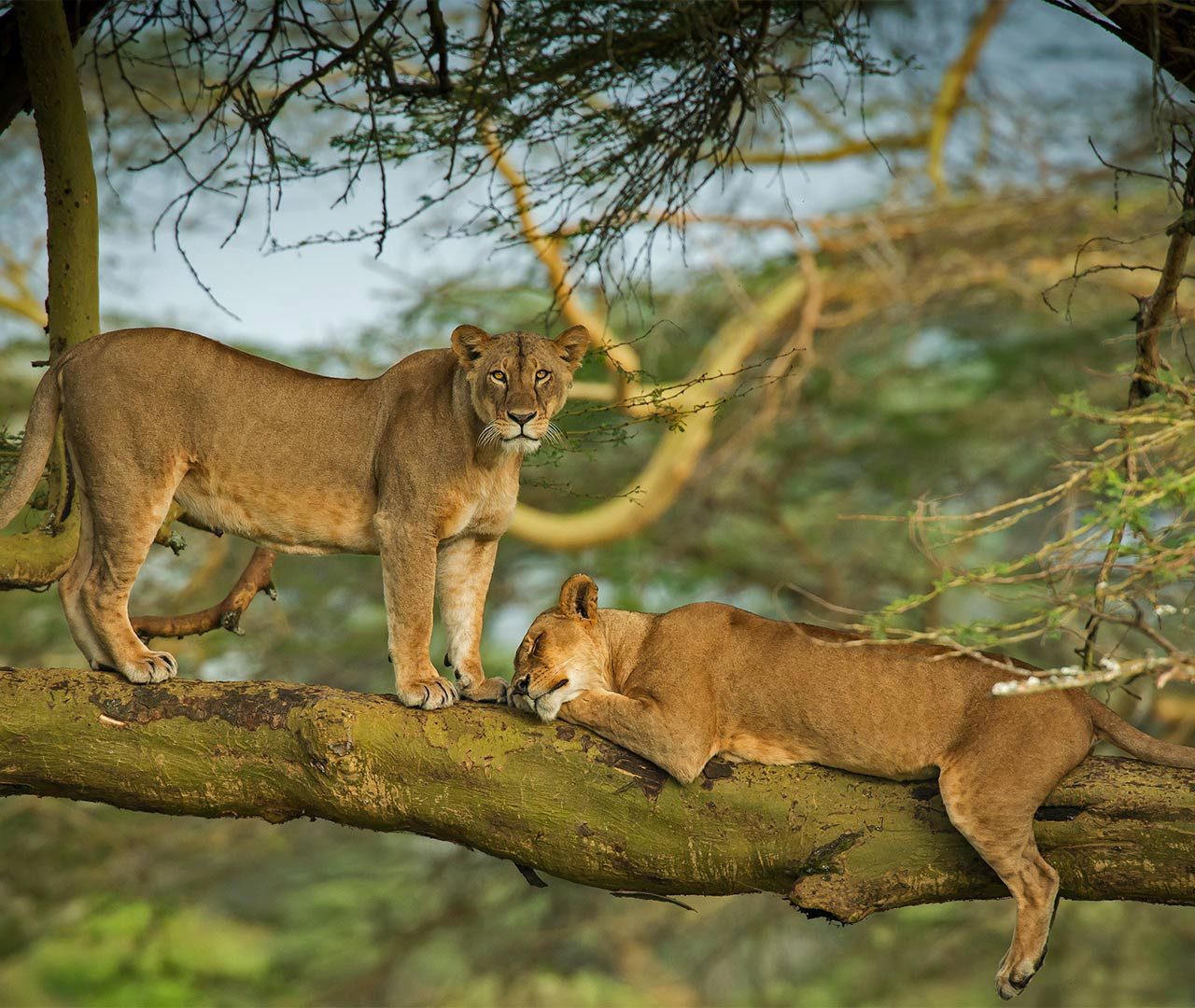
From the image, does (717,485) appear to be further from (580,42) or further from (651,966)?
(580,42)

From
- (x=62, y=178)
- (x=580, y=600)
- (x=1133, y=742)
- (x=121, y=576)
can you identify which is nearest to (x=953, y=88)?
(x=62, y=178)

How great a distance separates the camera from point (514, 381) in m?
4.35

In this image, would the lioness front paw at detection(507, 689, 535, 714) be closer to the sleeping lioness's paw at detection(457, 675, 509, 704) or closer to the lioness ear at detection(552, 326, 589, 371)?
the sleeping lioness's paw at detection(457, 675, 509, 704)

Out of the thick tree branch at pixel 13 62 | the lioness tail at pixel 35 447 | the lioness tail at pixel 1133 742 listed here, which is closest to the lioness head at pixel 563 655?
the lioness tail at pixel 1133 742

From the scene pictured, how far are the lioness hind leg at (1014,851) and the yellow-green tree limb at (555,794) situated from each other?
0.09 metres

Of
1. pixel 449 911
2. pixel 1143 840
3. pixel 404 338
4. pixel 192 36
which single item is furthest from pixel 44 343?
pixel 1143 840

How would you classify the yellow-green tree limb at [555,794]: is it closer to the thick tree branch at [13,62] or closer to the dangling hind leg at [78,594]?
the dangling hind leg at [78,594]

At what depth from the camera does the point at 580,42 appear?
5.49m

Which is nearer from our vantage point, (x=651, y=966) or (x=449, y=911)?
(x=449, y=911)

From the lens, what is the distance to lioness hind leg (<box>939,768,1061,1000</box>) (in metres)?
3.92

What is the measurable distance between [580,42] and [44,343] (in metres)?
9.36

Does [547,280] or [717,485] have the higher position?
[547,280]

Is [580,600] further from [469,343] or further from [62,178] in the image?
[62,178]

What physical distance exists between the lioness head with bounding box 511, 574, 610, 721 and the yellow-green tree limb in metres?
0.10
